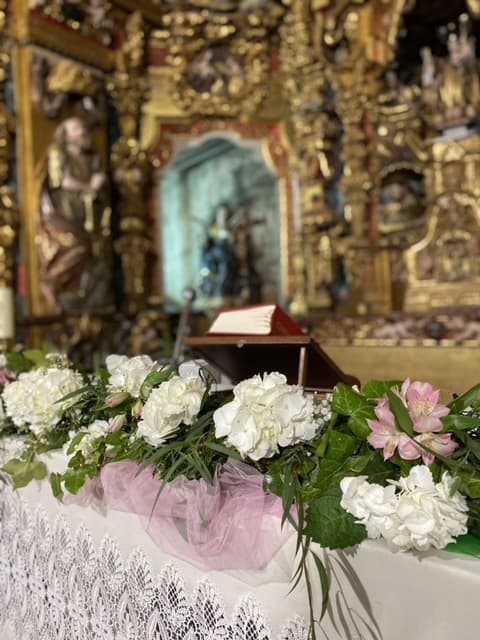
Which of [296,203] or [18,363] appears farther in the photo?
[296,203]

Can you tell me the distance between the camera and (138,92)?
877 centimetres

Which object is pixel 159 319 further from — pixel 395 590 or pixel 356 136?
pixel 395 590

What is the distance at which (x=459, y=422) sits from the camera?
1.25m

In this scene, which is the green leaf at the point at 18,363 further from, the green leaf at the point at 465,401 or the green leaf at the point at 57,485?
the green leaf at the point at 465,401

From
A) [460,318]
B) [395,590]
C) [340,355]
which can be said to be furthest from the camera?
[460,318]

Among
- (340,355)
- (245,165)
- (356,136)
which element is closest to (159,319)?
(245,165)

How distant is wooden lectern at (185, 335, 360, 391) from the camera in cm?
212

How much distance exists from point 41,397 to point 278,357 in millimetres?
809

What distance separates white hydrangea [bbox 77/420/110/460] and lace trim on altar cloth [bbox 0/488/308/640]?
250 millimetres

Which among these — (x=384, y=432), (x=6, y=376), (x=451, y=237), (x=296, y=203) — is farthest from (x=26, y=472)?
(x=296, y=203)

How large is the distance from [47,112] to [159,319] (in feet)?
9.12

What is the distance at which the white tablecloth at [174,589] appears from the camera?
1162 mm

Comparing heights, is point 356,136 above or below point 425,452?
above

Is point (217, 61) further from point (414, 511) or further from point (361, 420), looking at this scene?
point (414, 511)
